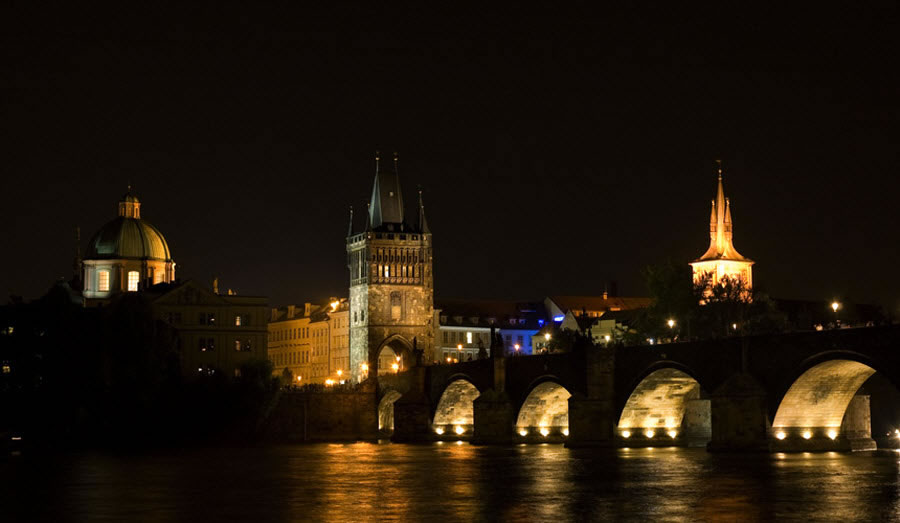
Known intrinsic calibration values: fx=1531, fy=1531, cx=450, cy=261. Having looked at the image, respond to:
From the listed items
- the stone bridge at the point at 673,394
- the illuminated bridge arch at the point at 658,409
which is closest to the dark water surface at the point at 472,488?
the stone bridge at the point at 673,394

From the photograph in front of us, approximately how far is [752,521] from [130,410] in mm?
79330

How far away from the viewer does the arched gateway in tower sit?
163500 mm

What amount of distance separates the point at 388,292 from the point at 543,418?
5986 cm

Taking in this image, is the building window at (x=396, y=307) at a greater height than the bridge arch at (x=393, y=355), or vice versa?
the building window at (x=396, y=307)

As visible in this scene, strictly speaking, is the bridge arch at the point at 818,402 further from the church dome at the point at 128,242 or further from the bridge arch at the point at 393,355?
the church dome at the point at 128,242

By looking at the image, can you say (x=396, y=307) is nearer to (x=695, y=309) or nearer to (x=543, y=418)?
(x=695, y=309)

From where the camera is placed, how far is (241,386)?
129125 mm

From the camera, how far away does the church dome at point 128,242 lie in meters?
170

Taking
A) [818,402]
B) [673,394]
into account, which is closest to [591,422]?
[673,394]

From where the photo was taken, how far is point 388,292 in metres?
166

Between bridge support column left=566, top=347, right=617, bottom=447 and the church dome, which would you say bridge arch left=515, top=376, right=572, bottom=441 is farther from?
the church dome

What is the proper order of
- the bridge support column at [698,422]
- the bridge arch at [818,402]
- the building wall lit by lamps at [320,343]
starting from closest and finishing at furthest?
the bridge arch at [818,402]
the bridge support column at [698,422]
the building wall lit by lamps at [320,343]

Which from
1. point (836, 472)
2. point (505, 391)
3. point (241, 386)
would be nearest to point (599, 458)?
point (836, 472)

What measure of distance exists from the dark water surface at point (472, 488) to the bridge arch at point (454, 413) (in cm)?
3620
